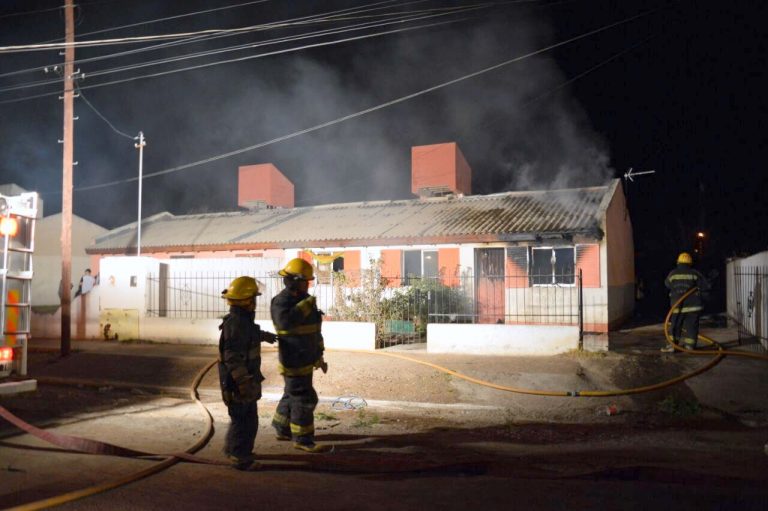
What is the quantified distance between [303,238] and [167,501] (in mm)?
14299

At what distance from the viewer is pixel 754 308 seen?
1097cm

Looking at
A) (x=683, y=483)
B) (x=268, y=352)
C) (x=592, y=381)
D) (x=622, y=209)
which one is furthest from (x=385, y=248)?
(x=683, y=483)

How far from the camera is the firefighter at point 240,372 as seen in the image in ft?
14.9

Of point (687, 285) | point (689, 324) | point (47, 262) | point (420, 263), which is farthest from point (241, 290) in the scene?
point (47, 262)

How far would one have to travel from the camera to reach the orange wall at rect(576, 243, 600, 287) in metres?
14.3

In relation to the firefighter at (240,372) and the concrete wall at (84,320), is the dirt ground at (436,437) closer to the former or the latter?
the firefighter at (240,372)

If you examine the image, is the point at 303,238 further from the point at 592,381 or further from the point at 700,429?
the point at 700,429

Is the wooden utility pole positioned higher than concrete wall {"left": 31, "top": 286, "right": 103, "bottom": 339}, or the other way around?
the wooden utility pole

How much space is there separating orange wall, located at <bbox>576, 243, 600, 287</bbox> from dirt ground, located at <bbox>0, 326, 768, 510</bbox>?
A: 3.86 metres

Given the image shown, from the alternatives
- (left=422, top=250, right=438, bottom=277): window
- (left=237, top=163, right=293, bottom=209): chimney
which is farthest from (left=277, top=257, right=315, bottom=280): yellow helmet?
(left=237, top=163, right=293, bottom=209): chimney

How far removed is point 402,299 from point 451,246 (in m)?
4.30

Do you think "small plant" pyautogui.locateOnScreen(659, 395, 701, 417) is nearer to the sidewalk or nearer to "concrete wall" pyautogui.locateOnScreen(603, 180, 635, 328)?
the sidewalk

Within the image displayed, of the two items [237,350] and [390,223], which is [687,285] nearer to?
[237,350]

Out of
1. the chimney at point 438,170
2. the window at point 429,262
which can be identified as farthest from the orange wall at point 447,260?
the chimney at point 438,170
